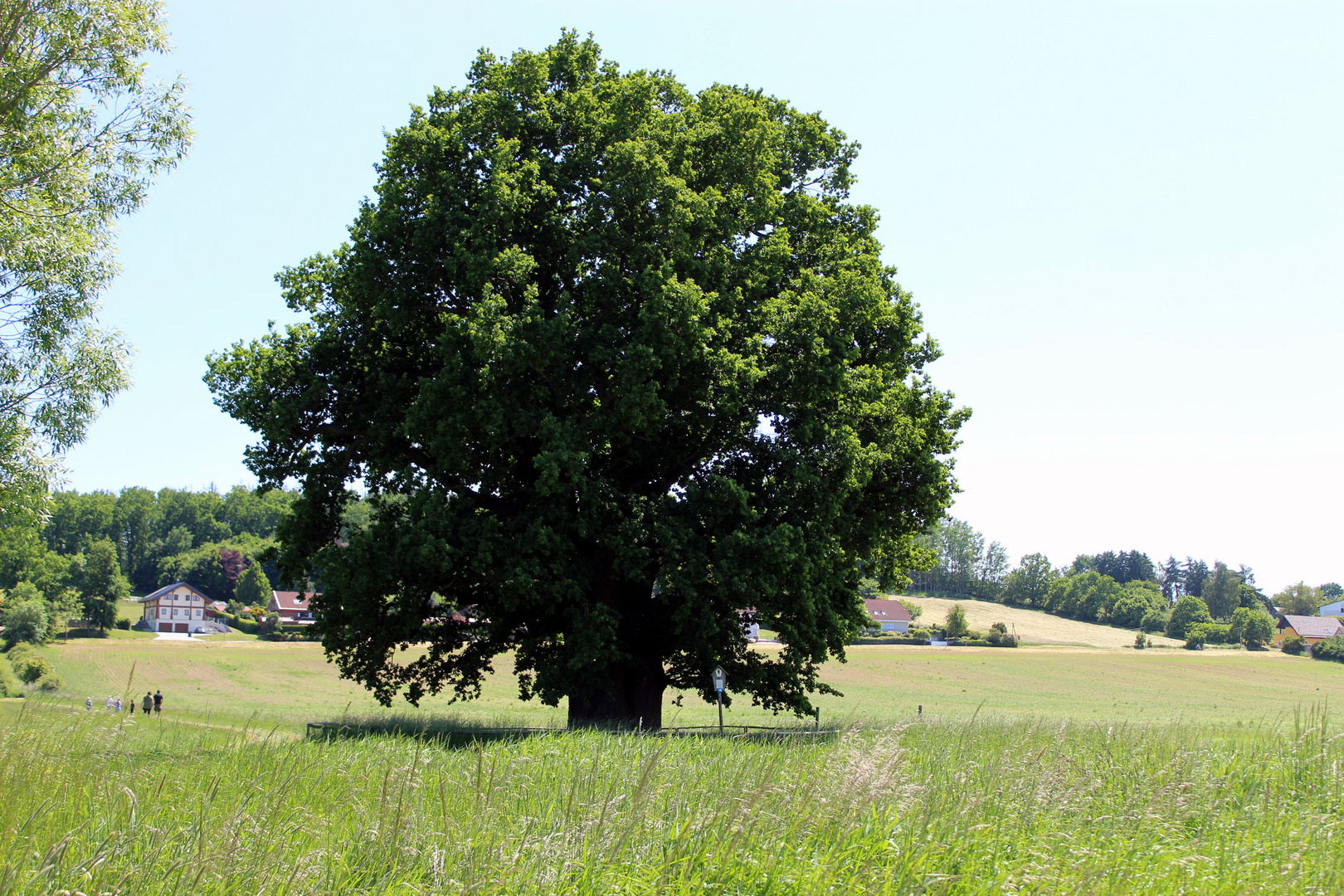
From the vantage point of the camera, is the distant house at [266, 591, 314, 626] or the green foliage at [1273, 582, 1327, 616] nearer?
the distant house at [266, 591, 314, 626]

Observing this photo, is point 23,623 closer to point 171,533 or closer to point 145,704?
point 145,704

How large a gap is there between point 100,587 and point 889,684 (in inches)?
3507

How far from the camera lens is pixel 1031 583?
169 metres

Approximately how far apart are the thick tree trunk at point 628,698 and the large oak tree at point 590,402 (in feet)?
0.30

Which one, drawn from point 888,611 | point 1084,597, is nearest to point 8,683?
point 888,611

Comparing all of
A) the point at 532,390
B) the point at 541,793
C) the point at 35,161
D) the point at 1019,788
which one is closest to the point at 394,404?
the point at 532,390

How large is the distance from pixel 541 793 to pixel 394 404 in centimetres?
1630

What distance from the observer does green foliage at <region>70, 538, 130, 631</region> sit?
330 feet

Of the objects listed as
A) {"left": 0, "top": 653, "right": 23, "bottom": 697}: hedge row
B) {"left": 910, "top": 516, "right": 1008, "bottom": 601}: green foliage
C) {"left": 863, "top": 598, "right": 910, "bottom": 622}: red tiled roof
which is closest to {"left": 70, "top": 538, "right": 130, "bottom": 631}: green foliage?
{"left": 0, "top": 653, "right": 23, "bottom": 697}: hedge row

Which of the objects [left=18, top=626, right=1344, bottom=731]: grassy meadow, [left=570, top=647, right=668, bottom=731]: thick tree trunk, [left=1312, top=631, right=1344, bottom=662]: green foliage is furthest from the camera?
[left=1312, top=631, right=1344, bottom=662]: green foliage

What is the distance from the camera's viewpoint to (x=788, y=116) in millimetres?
24469

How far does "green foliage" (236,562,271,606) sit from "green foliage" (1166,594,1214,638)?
135 meters

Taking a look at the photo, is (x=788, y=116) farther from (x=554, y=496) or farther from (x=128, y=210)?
(x=128, y=210)

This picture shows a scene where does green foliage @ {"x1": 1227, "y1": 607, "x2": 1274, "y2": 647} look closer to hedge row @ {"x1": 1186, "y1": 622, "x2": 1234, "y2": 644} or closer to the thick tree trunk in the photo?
hedge row @ {"x1": 1186, "y1": 622, "x2": 1234, "y2": 644}
